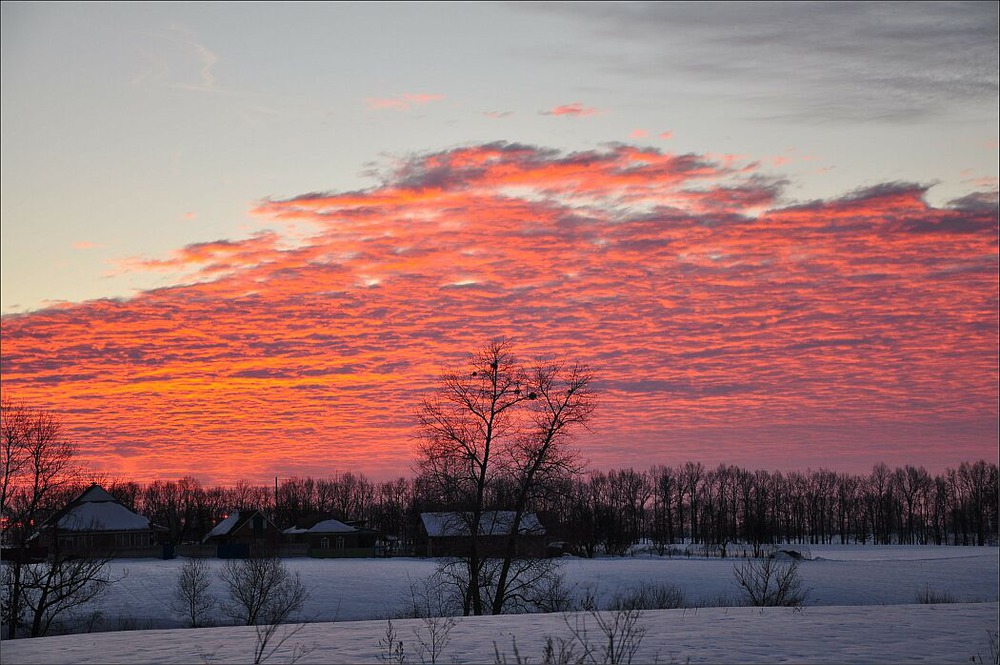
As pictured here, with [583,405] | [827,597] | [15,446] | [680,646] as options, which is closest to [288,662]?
[680,646]

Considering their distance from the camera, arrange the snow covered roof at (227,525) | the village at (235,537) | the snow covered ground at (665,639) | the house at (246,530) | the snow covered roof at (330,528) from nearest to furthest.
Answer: the snow covered ground at (665,639), the village at (235,537), the house at (246,530), the snow covered roof at (227,525), the snow covered roof at (330,528)

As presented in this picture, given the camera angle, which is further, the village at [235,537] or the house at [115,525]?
the house at [115,525]

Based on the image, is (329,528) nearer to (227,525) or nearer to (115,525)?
(227,525)

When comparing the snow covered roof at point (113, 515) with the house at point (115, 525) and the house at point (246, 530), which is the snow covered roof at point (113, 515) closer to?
the house at point (115, 525)

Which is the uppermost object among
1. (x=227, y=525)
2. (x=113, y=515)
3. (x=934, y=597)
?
(x=113, y=515)

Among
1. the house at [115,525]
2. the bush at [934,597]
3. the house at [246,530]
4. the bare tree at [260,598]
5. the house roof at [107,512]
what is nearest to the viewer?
the bush at [934,597]

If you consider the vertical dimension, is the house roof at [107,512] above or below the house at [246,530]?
above

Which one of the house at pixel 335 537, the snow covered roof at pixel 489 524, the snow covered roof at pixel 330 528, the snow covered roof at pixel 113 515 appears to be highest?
the snow covered roof at pixel 489 524

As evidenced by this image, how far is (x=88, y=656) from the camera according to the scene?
54.1 ft

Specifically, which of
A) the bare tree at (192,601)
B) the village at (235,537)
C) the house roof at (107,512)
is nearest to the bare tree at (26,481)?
the bare tree at (192,601)

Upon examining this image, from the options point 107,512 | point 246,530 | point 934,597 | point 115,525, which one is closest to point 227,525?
point 246,530

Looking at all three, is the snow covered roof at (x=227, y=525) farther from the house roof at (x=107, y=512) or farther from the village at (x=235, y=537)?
the house roof at (x=107, y=512)

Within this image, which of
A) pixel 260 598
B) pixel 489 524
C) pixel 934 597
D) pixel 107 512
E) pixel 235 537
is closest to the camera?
pixel 489 524

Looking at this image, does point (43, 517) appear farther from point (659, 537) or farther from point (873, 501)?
point (873, 501)
